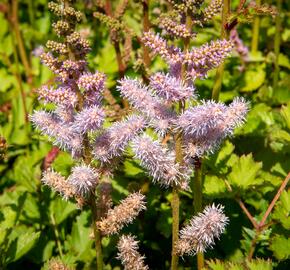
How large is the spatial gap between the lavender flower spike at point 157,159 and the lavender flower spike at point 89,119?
0.53 feet

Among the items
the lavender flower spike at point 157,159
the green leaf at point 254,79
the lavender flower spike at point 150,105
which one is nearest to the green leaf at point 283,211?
the lavender flower spike at point 157,159

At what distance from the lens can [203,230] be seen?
203 cm

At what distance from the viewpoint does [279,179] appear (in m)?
2.76

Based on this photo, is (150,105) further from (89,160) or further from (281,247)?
(281,247)

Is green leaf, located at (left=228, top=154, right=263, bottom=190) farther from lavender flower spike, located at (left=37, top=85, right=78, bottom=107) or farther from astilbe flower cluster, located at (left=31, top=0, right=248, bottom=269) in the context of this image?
→ lavender flower spike, located at (left=37, top=85, right=78, bottom=107)

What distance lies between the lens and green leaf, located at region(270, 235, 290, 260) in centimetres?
235

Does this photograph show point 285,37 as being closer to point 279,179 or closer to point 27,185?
point 279,179

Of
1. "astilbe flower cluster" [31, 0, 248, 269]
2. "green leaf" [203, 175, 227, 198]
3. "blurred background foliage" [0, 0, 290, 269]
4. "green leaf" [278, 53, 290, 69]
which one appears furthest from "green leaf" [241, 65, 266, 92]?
"astilbe flower cluster" [31, 0, 248, 269]

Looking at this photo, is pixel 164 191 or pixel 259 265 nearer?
pixel 259 265

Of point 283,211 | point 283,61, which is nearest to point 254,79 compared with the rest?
point 283,61

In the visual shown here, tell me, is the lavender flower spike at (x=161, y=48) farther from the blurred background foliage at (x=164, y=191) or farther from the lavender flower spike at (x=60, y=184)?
the lavender flower spike at (x=60, y=184)

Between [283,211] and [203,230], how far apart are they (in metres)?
0.58

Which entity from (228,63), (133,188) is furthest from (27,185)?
(228,63)

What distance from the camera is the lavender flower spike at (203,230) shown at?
201 cm
